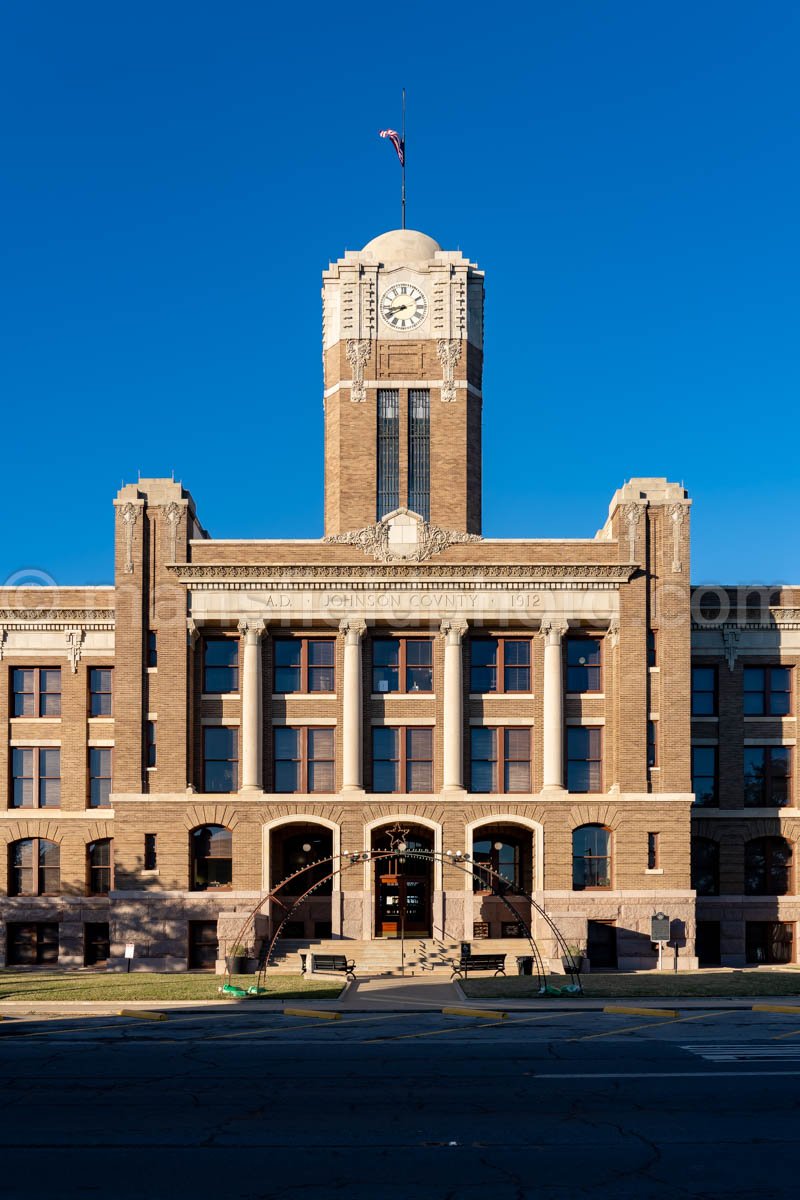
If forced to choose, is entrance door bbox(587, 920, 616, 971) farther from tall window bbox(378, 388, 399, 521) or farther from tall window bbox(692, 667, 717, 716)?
tall window bbox(378, 388, 399, 521)

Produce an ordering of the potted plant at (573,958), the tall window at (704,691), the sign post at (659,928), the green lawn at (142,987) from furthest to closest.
Result: 1. the tall window at (704,691)
2. the sign post at (659,928)
3. the potted plant at (573,958)
4. the green lawn at (142,987)

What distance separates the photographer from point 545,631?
46.7m

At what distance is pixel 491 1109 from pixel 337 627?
2785cm

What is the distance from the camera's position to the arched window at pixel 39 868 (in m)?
50.1

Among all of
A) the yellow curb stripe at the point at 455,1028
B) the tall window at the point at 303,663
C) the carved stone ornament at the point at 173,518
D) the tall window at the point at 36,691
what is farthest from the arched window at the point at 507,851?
the tall window at the point at 36,691

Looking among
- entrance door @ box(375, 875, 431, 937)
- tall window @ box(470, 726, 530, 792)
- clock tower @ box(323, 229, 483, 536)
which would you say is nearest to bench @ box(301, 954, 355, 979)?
entrance door @ box(375, 875, 431, 937)

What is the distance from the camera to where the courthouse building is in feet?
150

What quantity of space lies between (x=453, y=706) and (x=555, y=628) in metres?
4.62

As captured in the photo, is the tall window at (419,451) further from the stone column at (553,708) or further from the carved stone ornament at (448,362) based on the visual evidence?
the stone column at (553,708)

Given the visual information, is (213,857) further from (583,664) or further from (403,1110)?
(403,1110)

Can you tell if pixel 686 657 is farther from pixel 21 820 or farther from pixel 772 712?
pixel 21 820

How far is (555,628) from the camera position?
153 feet

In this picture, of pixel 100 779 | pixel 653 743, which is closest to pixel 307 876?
pixel 100 779

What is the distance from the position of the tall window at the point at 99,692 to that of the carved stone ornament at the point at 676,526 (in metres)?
22.0
